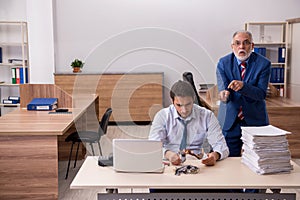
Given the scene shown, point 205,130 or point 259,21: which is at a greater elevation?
point 259,21

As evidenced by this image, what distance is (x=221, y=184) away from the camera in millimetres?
2203

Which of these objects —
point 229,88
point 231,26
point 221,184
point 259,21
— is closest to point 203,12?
point 231,26

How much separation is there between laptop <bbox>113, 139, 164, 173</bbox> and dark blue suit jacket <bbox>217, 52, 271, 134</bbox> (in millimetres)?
1014

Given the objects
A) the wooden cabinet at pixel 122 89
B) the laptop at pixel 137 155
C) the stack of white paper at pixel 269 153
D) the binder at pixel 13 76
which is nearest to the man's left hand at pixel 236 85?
the stack of white paper at pixel 269 153

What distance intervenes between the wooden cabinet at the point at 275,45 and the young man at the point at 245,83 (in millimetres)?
4320

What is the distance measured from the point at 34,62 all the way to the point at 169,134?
16.5 feet

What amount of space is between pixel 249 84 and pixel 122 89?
4550 mm

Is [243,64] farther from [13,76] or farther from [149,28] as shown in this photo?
[13,76]

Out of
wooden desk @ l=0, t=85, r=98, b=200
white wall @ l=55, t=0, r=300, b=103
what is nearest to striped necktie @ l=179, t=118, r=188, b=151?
wooden desk @ l=0, t=85, r=98, b=200

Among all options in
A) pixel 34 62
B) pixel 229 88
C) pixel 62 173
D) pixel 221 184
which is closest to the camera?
pixel 221 184

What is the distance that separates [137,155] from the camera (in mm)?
2320

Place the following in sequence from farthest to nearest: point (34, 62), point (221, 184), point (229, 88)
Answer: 1. point (34, 62)
2. point (229, 88)
3. point (221, 184)

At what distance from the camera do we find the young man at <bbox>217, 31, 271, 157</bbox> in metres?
3.06

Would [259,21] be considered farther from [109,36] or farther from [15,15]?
[15,15]
